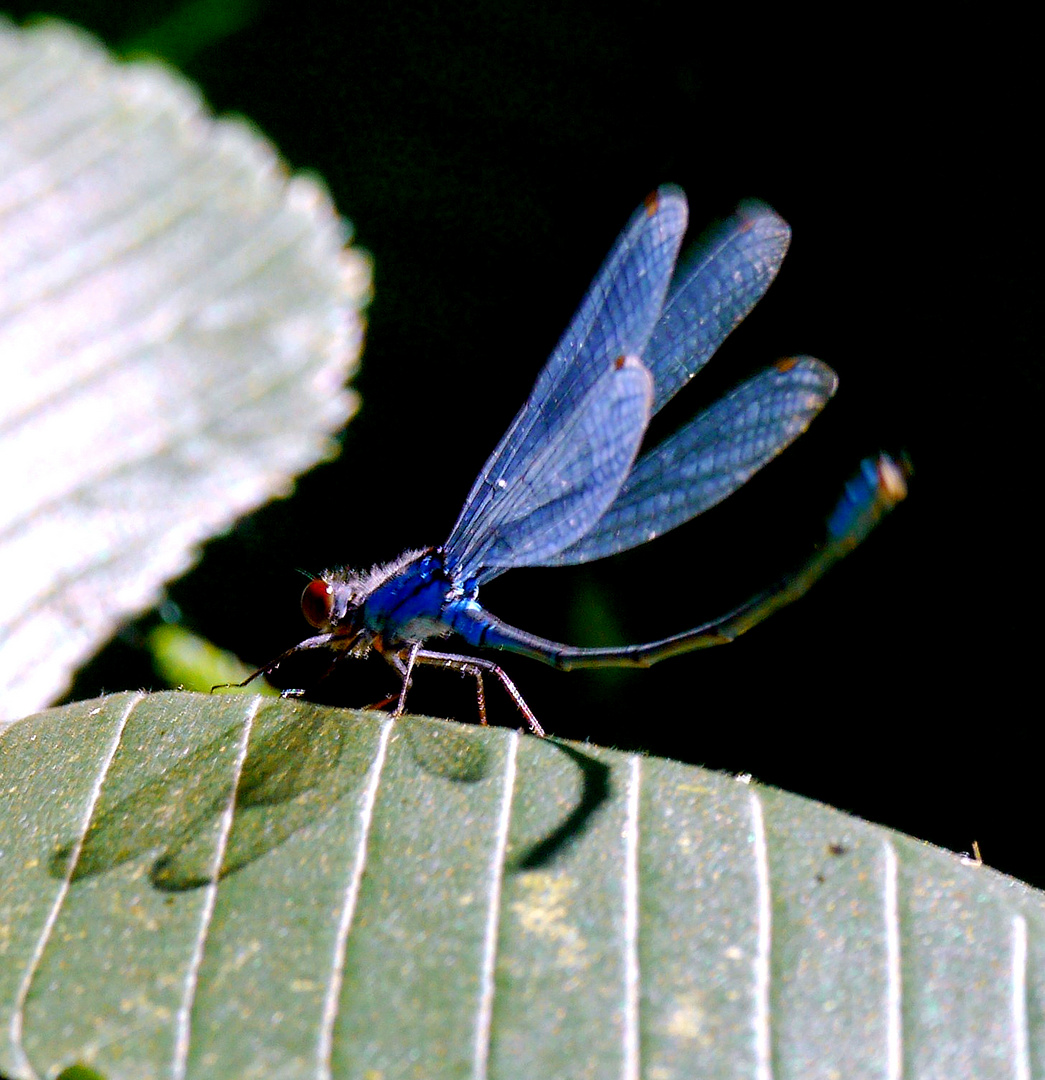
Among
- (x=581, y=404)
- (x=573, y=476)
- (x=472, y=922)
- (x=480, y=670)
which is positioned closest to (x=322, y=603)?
(x=480, y=670)

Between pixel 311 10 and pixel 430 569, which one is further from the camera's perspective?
pixel 311 10

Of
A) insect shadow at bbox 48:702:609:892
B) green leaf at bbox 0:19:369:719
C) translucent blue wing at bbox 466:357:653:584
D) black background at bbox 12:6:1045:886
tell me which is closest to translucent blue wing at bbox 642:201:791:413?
black background at bbox 12:6:1045:886

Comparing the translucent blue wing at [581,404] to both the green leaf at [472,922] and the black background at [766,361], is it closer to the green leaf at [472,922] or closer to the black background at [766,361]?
the black background at [766,361]

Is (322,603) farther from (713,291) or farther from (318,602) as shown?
(713,291)

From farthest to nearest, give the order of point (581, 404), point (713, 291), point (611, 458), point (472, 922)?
point (713, 291), point (581, 404), point (611, 458), point (472, 922)

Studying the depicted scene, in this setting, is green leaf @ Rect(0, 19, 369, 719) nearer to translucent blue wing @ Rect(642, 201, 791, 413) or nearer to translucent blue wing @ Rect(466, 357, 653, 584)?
translucent blue wing @ Rect(466, 357, 653, 584)

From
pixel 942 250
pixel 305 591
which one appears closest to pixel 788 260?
pixel 942 250

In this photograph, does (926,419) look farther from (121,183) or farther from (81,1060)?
(81,1060)
